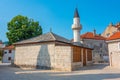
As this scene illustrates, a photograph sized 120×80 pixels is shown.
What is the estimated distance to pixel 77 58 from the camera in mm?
23188

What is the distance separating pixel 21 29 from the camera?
131ft

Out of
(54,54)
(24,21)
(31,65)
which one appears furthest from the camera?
(24,21)

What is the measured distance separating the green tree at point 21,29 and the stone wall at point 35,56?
13.2 m

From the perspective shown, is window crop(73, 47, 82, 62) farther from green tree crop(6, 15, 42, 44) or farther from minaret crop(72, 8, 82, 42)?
green tree crop(6, 15, 42, 44)

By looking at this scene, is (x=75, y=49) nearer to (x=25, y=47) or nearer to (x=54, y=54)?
(x=54, y=54)

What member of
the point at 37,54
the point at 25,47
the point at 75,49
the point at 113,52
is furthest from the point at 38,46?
the point at 113,52

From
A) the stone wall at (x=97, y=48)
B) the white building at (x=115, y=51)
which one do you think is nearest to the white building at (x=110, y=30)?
the stone wall at (x=97, y=48)

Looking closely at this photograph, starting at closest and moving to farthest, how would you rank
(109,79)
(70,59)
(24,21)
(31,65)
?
1. (109,79)
2. (70,59)
3. (31,65)
4. (24,21)

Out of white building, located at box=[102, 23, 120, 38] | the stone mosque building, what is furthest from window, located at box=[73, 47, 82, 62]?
white building, located at box=[102, 23, 120, 38]

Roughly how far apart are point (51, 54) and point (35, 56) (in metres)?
3.36

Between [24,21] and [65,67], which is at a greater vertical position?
[24,21]

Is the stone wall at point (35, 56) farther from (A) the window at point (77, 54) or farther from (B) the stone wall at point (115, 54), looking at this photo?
(B) the stone wall at point (115, 54)

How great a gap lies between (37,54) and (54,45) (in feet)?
11.3

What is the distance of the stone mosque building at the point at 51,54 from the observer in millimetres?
19922
